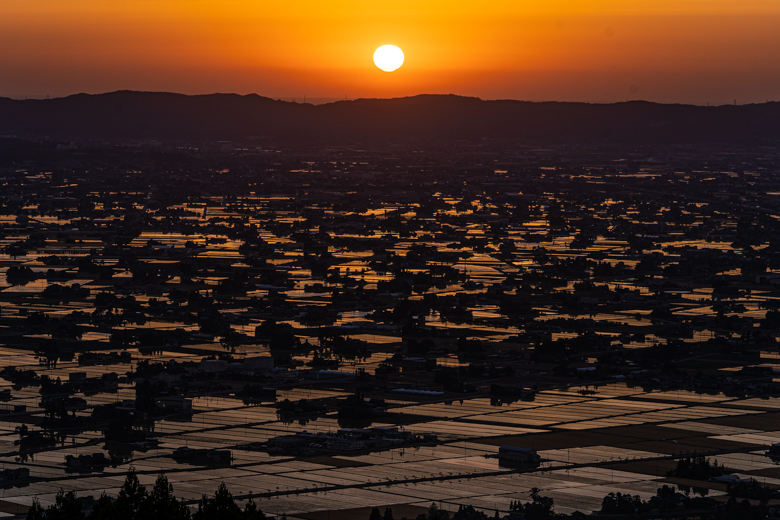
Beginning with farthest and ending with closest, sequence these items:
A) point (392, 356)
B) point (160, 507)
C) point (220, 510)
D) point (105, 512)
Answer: point (392, 356)
point (160, 507)
point (220, 510)
point (105, 512)

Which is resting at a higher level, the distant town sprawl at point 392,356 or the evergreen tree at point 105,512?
the evergreen tree at point 105,512

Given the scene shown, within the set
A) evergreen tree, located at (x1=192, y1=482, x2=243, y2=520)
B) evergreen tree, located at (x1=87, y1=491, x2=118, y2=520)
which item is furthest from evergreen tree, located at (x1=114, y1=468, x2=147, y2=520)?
evergreen tree, located at (x1=192, y1=482, x2=243, y2=520)

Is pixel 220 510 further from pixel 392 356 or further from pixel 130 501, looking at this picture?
pixel 392 356

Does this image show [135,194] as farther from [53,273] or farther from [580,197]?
[53,273]

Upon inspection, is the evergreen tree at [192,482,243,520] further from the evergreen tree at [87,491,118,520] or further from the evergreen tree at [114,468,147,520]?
the evergreen tree at [87,491,118,520]

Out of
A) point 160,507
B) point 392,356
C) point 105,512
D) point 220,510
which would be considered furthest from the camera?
point 392,356

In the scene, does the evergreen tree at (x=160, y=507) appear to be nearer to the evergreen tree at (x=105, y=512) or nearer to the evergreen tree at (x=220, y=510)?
the evergreen tree at (x=220, y=510)

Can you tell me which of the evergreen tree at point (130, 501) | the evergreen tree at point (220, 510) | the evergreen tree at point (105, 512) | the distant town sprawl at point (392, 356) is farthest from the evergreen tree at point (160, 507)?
the distant town sprawl at point (392, 356)

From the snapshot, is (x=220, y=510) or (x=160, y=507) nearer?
(x=220, y=510)

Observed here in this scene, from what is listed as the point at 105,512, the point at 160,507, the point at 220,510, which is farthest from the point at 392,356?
the point at 105,512

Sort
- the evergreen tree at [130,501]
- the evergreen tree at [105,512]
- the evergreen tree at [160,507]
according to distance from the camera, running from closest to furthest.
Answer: the evergreen tree at [105,512] → the evergreen tree at [130,501] → the evergreen tree at [160,507]

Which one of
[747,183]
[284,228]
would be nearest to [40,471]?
[284,228]
